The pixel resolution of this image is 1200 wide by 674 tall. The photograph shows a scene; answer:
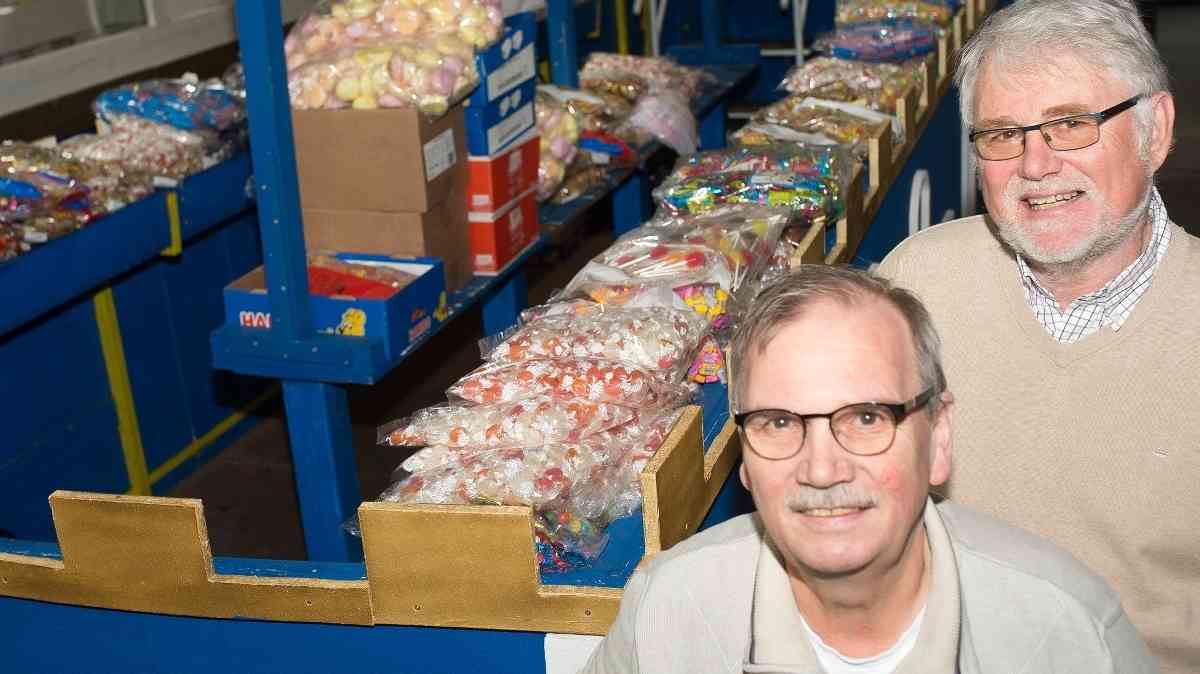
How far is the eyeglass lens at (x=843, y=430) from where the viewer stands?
55.1 inches

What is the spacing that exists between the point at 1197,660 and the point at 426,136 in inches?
95.1

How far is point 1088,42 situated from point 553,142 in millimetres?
3092

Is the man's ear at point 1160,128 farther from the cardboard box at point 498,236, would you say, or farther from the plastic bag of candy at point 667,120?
the plastic bag of candy at point 667,120

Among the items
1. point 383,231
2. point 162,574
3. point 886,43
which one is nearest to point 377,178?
point 383,231

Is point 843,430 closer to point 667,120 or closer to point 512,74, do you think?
point 512,74

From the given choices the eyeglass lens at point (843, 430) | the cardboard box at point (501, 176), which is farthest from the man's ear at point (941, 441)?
the cardboard box at point (501, 176)

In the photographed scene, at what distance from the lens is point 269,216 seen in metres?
3.47

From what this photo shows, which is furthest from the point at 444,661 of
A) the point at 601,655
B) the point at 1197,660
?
the point at 1197,660

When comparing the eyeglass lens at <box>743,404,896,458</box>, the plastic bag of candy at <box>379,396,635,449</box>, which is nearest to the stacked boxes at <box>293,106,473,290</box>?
the plastic bag of candy at <box>379,396,635,449</box>

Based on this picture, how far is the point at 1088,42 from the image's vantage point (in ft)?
6.36

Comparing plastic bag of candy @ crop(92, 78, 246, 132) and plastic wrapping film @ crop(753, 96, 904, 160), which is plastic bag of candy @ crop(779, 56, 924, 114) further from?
plastic bag of candy @ crop(92, 78, 246, 132)

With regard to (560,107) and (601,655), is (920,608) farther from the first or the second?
(560,107)

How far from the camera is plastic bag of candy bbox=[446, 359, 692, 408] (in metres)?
2.52

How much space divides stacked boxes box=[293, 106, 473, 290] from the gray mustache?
8.00 ft
